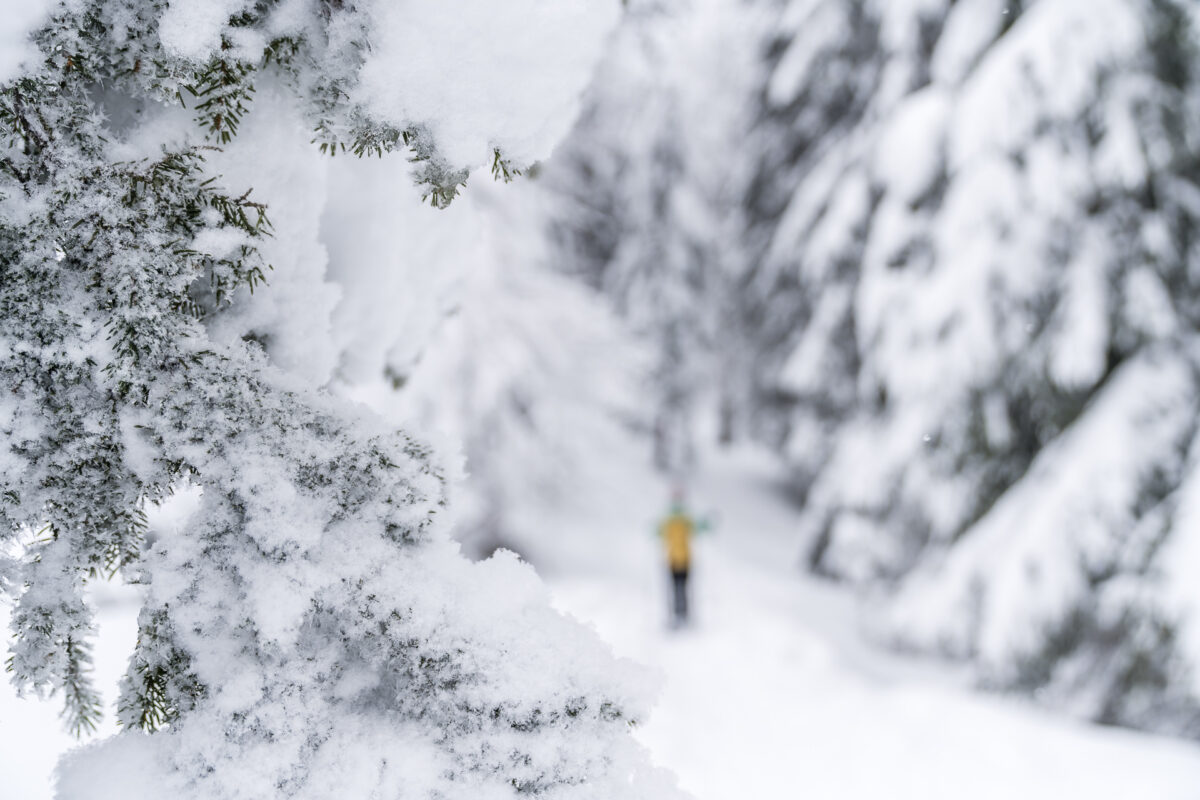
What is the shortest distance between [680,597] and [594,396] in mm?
2730

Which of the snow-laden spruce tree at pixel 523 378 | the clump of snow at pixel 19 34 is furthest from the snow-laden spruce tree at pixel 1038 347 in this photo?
the clump of snow at pixel 19 34

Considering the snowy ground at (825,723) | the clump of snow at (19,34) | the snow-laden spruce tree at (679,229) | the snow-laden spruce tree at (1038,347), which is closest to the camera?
the clump of snow at (19,34)

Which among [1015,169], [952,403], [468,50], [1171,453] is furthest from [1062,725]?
[468,50]

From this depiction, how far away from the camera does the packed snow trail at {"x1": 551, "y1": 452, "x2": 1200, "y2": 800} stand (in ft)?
18.6

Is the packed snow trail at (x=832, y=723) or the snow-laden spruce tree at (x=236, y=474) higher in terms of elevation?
the packed snow trail at (x=832, y=723)

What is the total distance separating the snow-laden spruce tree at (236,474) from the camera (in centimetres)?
112

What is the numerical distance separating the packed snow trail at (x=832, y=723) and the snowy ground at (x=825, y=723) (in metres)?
0.01

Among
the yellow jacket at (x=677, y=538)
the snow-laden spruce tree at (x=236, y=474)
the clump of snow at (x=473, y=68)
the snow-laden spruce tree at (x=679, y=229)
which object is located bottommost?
the snow-laden spruce tree at (x=236, y=474)

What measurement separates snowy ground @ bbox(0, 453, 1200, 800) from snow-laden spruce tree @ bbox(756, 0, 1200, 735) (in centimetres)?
48

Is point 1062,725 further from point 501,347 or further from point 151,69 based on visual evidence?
point 151,69

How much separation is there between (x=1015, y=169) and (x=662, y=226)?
9464 mm

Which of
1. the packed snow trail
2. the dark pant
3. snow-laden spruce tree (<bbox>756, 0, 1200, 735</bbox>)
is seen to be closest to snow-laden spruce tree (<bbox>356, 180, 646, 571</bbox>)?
the packed snow trail

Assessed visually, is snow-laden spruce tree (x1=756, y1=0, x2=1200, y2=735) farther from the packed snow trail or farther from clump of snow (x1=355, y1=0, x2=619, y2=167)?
clump of snow (x1=355, y1=0, x2=619, y2=167)

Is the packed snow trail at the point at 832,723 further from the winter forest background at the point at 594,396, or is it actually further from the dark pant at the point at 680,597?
the dark pant at the point at 680,597
